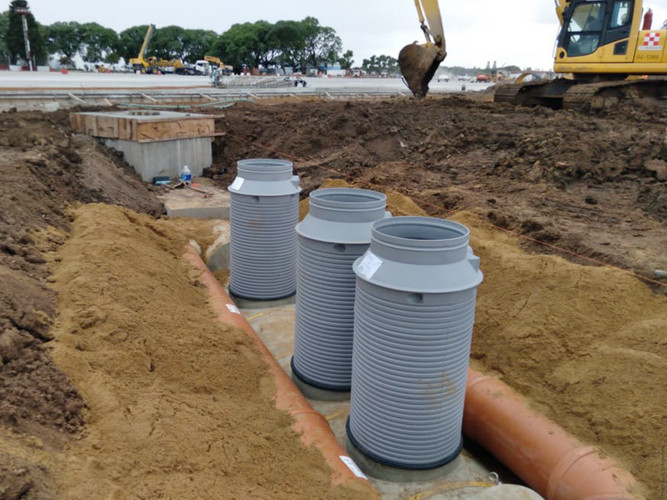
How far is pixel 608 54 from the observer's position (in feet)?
48.9

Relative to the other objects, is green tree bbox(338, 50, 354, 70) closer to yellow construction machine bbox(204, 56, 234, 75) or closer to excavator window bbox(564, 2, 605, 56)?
yellow construction machine bbox(204, 56, 234, 75)

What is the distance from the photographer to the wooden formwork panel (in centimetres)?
1064

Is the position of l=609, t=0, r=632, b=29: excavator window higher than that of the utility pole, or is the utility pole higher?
the utility pole

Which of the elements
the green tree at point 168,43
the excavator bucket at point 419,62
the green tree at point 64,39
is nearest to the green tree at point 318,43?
the green tree at point 168,43

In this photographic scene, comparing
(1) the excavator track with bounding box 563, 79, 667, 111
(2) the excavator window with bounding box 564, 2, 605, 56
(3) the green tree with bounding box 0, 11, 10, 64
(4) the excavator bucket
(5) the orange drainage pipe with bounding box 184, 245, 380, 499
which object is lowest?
(5) the orange drainage pipe with bounding box 184, 245, 380, 499

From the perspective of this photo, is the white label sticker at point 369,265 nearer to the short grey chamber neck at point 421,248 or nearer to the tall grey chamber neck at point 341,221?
the short grey chamber neck at point 421,248

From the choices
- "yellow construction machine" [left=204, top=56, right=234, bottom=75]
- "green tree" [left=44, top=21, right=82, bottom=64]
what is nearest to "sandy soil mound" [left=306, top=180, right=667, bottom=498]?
"yellow construction machine" [left=204, top=56, right=234, bottom=75]

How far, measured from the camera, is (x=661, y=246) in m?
6.48

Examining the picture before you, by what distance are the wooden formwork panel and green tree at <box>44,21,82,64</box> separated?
8598 centimetres

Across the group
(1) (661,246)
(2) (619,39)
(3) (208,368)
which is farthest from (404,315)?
(2) (619,39)

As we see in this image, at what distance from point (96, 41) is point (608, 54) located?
89.5 metres

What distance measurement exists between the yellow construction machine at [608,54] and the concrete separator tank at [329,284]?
1309 cm

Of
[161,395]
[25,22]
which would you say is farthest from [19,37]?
[161,395]

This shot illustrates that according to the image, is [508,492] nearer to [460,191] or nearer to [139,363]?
[139,363]
